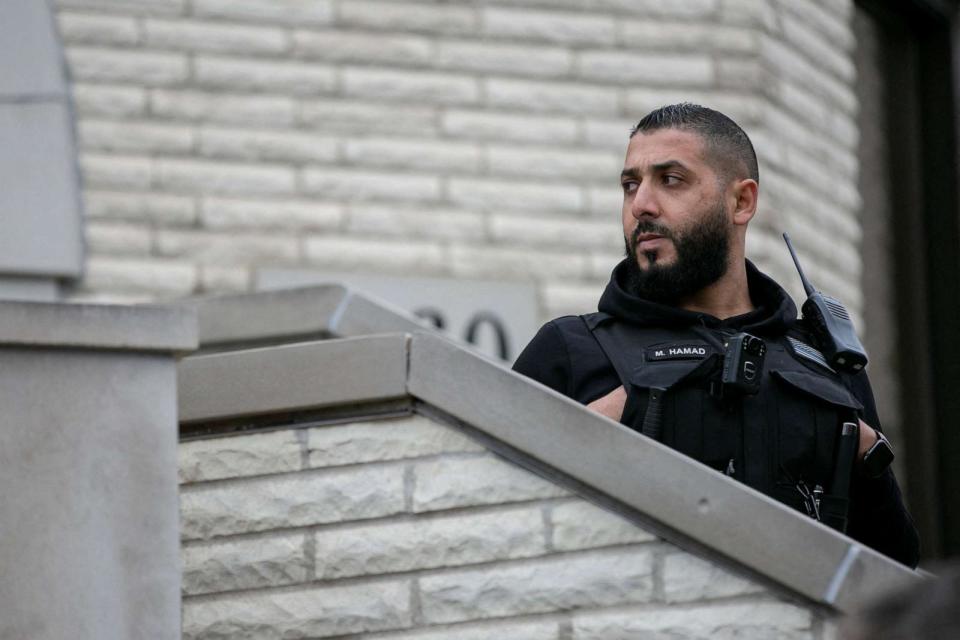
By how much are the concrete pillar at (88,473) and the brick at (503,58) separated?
435 cm

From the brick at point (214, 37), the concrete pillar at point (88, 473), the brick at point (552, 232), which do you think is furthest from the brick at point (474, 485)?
the brick at point (214, 37)

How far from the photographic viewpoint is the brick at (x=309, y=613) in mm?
3615

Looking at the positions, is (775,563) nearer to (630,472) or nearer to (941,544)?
(630,472)

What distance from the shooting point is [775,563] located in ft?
11.3

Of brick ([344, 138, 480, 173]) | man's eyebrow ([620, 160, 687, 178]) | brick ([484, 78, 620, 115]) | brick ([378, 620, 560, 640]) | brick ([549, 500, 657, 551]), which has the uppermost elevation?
brick ([484, 78, 620, 115])

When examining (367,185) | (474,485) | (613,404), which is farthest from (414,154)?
(474,485)

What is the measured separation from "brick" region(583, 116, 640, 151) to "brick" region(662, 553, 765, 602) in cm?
422

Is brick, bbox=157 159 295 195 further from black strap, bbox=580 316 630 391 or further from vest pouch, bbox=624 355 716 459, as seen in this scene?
vest pouch, bbox=624 355 716 459

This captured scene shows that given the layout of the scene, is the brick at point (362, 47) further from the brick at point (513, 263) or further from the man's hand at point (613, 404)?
the man's hand at point (613, 404)

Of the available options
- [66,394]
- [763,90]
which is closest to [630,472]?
[66,394]

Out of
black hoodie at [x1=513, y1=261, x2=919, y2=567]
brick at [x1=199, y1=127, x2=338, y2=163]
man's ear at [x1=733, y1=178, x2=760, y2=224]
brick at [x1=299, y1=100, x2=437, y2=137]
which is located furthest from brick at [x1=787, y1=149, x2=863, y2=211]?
black hoodie at [x1=513, y1=261, x2=919, y2=567]

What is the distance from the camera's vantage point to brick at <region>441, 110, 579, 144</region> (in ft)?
24.4

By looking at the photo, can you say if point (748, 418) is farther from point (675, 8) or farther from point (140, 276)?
point (675, 8)

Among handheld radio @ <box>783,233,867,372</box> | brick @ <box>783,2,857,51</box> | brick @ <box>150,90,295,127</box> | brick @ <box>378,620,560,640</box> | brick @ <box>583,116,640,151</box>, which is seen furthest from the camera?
brick @ <box>783,2,857,51</box>
